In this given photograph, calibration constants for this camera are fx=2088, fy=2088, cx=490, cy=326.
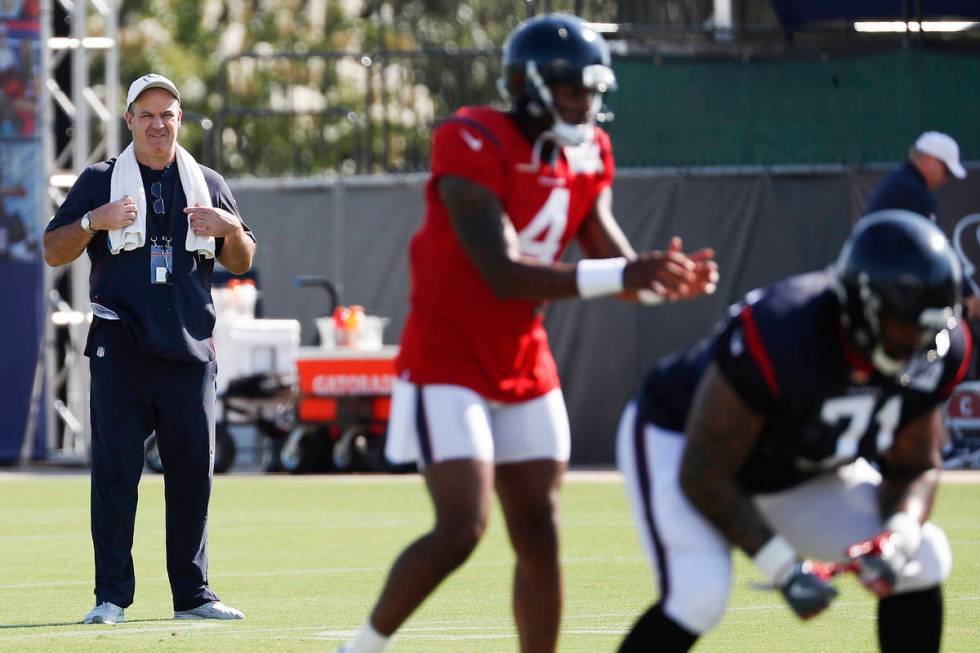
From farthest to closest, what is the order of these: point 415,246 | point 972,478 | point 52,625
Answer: point 972,478
point 52,625
point 415,246

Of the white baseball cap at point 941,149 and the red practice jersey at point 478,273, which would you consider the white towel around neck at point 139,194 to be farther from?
the white baseball cap at point 941,149

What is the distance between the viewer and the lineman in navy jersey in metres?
4.78

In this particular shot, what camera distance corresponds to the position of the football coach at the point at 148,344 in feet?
26.5

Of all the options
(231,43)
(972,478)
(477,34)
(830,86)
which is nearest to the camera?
(972,478)

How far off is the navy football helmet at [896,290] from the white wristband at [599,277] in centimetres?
74

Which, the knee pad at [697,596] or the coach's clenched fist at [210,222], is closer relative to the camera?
the knee pad at [697,596]

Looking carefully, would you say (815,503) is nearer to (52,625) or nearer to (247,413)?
(52,625)

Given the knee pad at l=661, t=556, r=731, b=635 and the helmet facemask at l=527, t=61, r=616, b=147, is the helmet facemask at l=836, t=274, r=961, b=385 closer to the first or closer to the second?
the knee pad at l=661, t=556, r=731, b=635

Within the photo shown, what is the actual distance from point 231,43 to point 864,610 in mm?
41889

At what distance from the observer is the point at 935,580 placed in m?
5.20

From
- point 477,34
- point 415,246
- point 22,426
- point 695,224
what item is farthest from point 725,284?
point 477,34

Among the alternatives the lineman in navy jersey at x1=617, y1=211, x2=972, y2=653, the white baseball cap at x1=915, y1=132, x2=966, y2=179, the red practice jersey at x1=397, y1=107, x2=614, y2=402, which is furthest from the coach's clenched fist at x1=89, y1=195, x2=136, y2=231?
the white baseball cap at x1=915, y1=132, x2=966, y2=179

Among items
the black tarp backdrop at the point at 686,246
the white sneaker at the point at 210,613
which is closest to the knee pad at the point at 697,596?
the white sneaker at the point at 210,613

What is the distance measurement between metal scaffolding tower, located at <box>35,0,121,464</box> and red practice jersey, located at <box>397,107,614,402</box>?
13.4 metres
